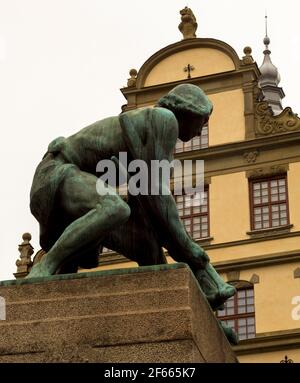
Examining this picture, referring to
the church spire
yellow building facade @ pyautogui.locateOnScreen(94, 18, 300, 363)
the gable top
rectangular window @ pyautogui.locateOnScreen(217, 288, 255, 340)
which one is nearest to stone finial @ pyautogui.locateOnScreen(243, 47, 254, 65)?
yellow building facade @ pyautogui.locateOnScreen(94, 18, 300, 363)

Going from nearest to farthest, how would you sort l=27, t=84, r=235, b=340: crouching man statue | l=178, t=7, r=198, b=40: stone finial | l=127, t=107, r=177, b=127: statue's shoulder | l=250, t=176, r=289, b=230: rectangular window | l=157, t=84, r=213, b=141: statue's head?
l=27, t=84, r=235, b=340: crouching man statue, l=127, t=107, r=177, b=127: statue's shoulder, l=157, t=84, r=213, b=141: statue's head, l=250, t=176, r=289, b=230: rectangular window, l=178, t=7, r=198, b=40: stone finial

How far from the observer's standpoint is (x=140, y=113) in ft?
30.3

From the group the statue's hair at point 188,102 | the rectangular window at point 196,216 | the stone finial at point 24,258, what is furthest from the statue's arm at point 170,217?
the stone finial at point 24,258

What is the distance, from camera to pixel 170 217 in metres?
9.11

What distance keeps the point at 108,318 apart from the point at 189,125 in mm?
2238

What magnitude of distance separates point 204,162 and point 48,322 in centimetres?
2065

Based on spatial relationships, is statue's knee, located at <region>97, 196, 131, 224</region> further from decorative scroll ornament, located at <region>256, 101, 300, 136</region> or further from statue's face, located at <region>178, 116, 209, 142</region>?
decorative scroll ornament, located at <region>256, 101, 300, 136</region>

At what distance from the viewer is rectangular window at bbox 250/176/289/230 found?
2762 cm

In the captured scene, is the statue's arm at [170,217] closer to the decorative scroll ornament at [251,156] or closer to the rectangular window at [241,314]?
the rectangular window at [241,314]

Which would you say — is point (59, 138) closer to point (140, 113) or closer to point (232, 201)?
point (140, 113)

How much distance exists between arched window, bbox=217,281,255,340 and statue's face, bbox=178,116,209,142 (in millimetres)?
17117

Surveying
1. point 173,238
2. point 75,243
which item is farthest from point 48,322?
point 173,238

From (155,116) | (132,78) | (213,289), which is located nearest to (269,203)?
(132,78)

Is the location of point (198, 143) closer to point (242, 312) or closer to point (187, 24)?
point (187, 24)
